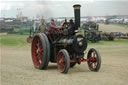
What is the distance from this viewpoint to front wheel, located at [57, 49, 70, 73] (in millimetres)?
7176

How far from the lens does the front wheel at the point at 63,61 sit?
7176 millimetres

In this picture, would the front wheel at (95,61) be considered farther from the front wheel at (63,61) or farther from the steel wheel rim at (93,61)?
the front wheel at (63,61)

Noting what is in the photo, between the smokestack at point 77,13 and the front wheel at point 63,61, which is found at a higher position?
the smokestack at point 77,13

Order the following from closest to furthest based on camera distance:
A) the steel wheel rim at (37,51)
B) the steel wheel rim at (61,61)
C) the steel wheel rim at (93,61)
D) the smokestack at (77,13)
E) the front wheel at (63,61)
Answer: the front wheel at (63,61)
the steel wheel rim at (61,61)
the smokestack at (77,13)
the steel wheel rim at (93,61)
the steel wheel rim at (37,51)

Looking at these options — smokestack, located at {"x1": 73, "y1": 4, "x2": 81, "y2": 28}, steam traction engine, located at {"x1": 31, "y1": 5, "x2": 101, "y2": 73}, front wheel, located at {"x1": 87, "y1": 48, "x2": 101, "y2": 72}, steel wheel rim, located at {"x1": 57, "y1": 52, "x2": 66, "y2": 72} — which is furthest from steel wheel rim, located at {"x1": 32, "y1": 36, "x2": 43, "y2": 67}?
front wheel, located at {"x1": 87, "y1": 48, "x2": 101, "y2": 72}

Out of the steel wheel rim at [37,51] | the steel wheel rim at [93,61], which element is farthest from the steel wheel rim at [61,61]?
the steel wheel rim at [37,51]

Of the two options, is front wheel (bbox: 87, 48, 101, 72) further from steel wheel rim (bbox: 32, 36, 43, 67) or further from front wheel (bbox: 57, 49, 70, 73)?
steel wheel rim (bbox: 32, 36, 43, 67)

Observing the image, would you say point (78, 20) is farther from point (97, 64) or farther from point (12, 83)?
point (12, 83)

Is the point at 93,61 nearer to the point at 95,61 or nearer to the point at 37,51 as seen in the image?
the point at 95,61

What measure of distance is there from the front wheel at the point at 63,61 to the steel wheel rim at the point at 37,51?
1120 millimetres

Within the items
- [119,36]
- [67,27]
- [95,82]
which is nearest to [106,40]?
[119,36]

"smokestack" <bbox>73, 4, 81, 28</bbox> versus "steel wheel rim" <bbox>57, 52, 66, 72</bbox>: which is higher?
"smokestack" <bbox>73, 4, 81, 28</bbox>

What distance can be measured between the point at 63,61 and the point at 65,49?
721 millimetres

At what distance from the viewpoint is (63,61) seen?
7.50 metres
